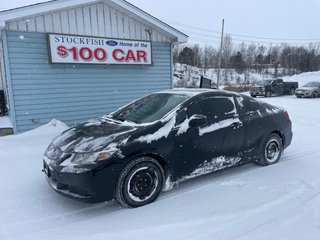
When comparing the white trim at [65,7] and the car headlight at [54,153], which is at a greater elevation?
the white trim at [65,7]

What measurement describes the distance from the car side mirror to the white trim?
233 inches

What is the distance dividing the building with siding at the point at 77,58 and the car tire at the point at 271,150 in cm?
577

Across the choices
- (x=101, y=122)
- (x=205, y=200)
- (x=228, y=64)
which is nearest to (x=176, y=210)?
(x=205, y=200)

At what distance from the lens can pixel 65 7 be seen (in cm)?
780

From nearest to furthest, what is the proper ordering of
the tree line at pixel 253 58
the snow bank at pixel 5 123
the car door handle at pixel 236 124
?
the car door handle at pixel 236 124 → the snow bank at pixel 5 123 → the tree line at pixel 253 58

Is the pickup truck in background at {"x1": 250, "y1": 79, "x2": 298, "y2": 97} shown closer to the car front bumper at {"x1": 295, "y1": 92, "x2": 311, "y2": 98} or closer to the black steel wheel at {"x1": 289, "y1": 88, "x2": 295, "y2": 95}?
the black steel wheel at {"x1": 289, "y1": 88, "x2": 295, "y2": 95}

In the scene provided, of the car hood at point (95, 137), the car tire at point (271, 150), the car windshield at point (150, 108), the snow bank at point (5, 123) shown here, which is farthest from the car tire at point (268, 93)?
the car hood at point (95, 137)

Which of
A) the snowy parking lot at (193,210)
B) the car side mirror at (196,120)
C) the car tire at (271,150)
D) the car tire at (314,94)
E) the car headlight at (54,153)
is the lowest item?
the car tire at (314,94)

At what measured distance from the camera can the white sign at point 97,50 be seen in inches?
312

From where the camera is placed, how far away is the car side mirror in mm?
3863

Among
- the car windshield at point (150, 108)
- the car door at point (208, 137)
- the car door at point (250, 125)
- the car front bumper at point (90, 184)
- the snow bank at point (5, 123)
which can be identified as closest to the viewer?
the car front bumper at point (90, 184)

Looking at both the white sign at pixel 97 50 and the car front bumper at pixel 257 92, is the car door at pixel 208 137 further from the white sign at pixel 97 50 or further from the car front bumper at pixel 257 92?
the car front bumper at pixel 257 92

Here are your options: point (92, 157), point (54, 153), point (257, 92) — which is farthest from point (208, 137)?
point (257, 92)

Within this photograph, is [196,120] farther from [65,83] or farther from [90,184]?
[65,83]
